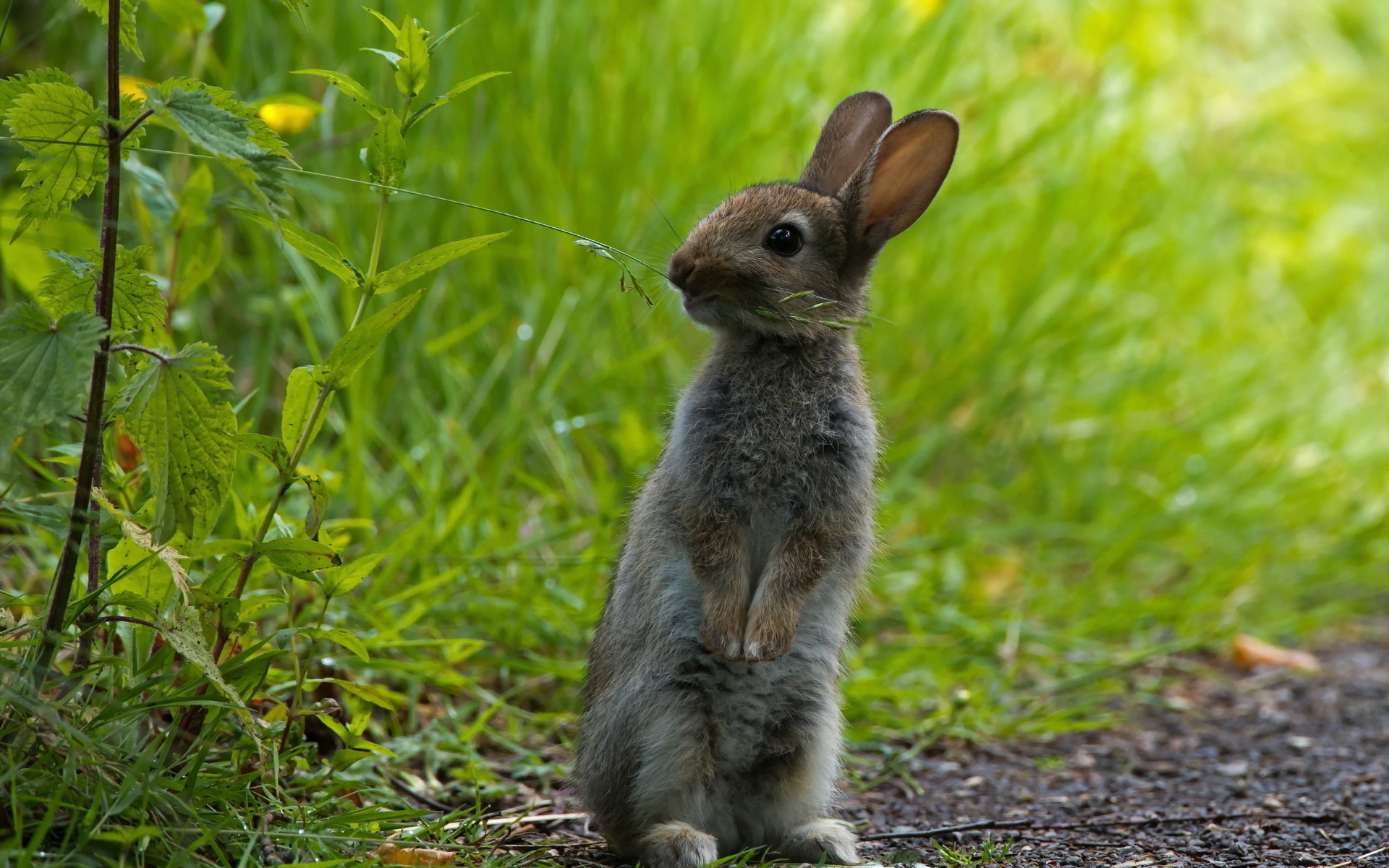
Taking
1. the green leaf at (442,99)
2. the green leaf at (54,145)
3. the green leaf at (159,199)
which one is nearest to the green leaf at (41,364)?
the green leaf at (54,145)

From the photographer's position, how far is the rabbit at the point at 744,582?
115 inches

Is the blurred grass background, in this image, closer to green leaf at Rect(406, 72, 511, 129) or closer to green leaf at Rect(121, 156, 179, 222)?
green leaf at Rect(121, 156, 179, 222)

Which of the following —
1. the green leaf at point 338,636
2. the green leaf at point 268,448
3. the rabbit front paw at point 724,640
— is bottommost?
the green leaf at point 338,636

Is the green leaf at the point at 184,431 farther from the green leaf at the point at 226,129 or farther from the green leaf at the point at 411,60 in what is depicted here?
the green leaf at the point at 411,60

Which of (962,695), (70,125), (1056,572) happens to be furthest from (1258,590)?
(70,125)

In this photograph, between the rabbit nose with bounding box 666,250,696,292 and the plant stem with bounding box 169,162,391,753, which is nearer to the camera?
the plant stem with bounding box 169,162,391,753

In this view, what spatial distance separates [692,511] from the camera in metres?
2.96

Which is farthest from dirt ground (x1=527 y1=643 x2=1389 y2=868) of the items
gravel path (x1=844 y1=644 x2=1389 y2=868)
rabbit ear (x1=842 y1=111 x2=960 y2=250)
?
rabbit ear (x1=842 y1=111 x2=960 y2=250)

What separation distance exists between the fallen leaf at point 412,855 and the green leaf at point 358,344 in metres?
0.84

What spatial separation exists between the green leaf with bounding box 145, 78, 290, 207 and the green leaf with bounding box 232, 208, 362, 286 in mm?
93

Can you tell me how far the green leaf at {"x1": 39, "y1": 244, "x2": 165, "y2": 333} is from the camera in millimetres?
2377

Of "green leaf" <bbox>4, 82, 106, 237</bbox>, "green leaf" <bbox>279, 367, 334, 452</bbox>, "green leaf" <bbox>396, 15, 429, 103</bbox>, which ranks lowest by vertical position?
"green leaf" <bbox>279, 367, 334, 452</bbox>

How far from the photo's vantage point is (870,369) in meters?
5.74

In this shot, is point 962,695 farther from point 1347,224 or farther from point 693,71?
point 1347,224
